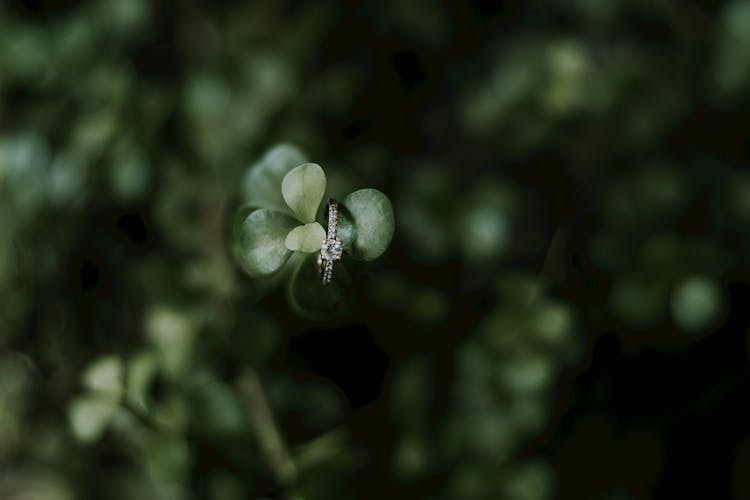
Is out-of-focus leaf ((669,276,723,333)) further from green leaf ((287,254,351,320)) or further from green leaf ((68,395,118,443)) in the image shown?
green leaf ((68,395,118,443))

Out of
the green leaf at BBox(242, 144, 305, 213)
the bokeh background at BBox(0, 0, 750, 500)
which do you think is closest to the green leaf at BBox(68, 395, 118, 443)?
the bokeh background at BBox(0, 0, 750, 500)

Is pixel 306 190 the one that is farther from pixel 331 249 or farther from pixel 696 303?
pixel 696 303

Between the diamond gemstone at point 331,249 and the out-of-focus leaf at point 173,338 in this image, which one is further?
the out-of-focus leaf at point 173,338

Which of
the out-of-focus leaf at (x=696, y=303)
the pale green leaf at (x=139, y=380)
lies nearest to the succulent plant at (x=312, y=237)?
the pale green leaf at (x=139, y=380)

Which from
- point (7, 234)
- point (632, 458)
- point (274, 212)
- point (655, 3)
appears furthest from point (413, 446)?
point (655, 3)

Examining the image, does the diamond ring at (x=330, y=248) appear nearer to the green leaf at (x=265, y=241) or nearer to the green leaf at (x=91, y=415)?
the green leaf at (x=265, y=241)

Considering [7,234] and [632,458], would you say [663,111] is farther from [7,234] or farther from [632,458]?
[7,234]

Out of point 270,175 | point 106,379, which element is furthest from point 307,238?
point 106,379
